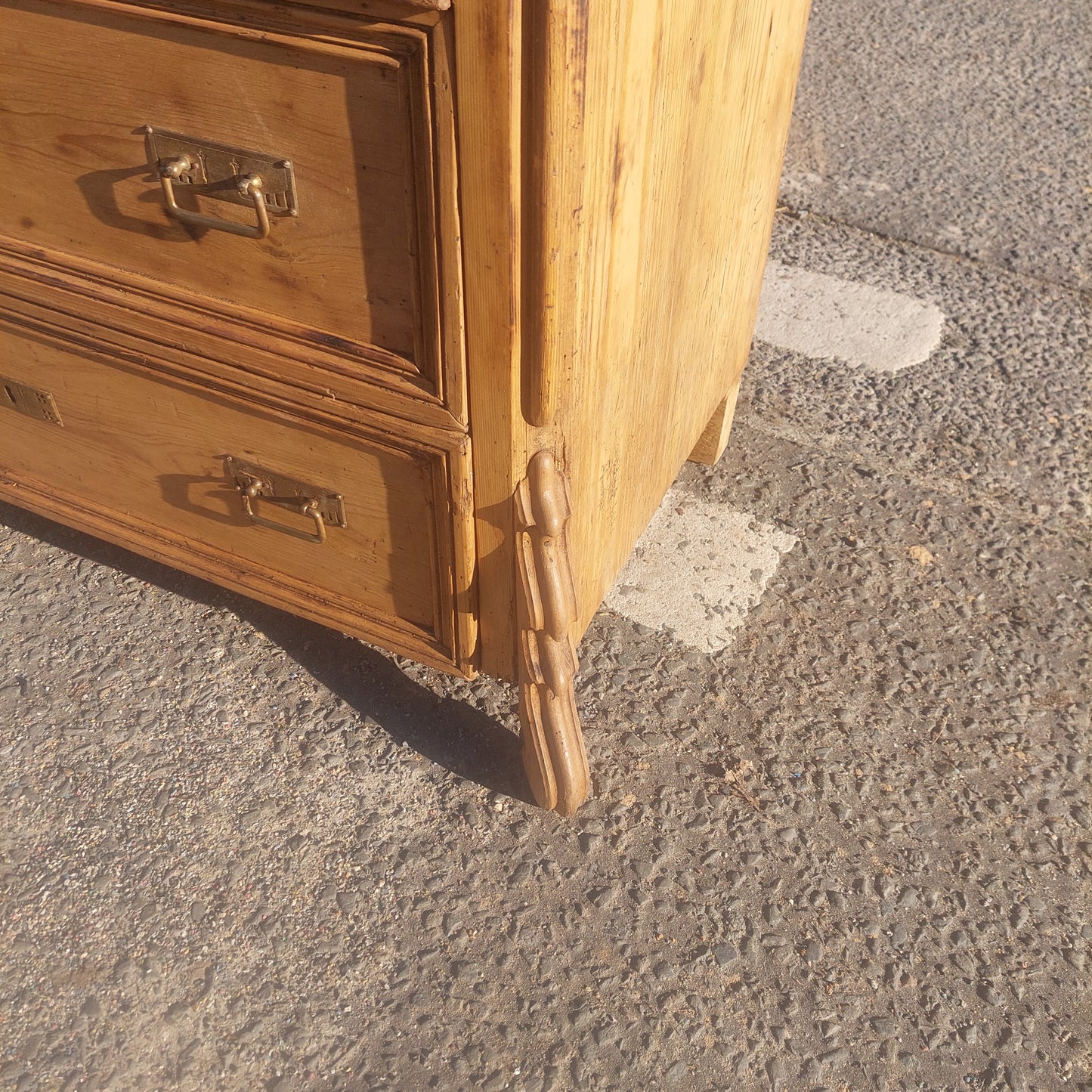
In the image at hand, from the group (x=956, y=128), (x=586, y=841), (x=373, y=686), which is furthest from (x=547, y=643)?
(x=956, y=128)

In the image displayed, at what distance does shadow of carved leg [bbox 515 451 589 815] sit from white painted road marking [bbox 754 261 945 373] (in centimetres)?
117

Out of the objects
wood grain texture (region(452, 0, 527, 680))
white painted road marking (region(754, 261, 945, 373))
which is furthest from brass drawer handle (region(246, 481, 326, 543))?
white painted road marking (region(754, 261, 945, 373))

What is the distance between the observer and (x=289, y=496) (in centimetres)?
122

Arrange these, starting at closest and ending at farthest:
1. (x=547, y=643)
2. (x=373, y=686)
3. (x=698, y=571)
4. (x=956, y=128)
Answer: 1. (x=547, y=643)
2. (x=373, y=686)
3. (x=698, y=571)
4. (x=956, y=128)

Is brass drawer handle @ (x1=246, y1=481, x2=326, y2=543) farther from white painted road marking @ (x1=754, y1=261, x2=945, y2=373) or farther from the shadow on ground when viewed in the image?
white painted road marking @ (x1=754, y1=261, x2=945, y2=373)

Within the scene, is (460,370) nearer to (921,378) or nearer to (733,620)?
(733,620)

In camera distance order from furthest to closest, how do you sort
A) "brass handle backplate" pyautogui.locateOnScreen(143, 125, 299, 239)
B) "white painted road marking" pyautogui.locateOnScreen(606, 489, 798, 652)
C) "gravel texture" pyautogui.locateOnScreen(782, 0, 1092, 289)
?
"gravel texture" pyautogui.locateOnScreen(782, 0, 1092, 289) < "white painted road marking" pyautogui.locateOnScreen(606, 489, 798, 652) < "brass handle backplate" pyautogui.locateOnScreen(143, 125, 299, 239)

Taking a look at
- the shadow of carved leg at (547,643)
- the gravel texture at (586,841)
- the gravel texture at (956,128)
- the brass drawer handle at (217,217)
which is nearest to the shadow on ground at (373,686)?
the gravel texture at (586,841)

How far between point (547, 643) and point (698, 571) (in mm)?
567

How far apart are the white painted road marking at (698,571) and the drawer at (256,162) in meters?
0.69

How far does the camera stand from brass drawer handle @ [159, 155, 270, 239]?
969 mm

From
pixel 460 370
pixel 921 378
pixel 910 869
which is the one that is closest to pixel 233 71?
pixel 460 370

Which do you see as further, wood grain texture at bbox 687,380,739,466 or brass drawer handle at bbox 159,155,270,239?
wood grain texture at bbox 687,380,739,466

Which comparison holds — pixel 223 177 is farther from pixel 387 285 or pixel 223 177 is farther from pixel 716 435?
pixel 716 435
